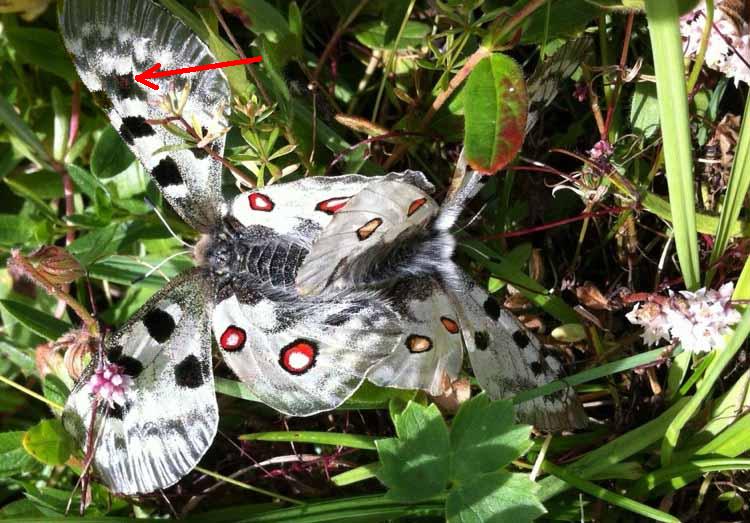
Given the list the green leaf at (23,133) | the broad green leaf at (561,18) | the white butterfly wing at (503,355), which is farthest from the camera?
the green leaf at (23,133)

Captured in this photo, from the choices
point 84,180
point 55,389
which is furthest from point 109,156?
point 55,389

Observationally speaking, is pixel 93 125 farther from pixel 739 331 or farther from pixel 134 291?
pixel 739 331

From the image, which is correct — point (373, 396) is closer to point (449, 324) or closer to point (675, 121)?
point (449, 324)

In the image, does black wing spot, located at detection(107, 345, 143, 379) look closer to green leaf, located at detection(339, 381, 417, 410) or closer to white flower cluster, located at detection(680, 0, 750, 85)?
green leaf, located at detection(339, 381, 417, 410)

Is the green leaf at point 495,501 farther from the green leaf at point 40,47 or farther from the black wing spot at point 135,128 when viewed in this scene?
the green leaf at point 40,47

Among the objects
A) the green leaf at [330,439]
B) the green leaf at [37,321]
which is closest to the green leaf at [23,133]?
the green leaf at [37,321]

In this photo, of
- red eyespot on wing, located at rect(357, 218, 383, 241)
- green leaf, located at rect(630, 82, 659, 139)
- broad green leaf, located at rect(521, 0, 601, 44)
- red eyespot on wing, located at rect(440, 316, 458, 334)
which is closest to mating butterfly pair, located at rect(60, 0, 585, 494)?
red eyespot on wing, located at rect(440, 316, 458, 334)
